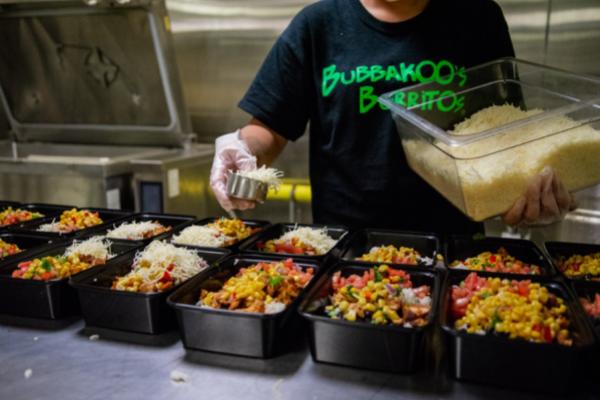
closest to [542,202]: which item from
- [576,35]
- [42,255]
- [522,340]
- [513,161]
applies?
[513,161]

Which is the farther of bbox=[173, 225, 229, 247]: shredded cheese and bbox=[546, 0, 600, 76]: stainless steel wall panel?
bbox=[546, 0, 600, 76]: stainless steel wall panel

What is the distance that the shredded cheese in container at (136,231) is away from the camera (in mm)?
2039

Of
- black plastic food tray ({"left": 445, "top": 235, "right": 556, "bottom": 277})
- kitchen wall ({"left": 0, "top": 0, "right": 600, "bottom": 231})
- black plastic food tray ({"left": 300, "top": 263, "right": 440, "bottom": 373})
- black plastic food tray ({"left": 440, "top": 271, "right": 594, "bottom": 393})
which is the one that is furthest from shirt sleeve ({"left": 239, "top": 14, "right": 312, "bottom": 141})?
kitchen wall ({"left": 0, "top": 0, "right": 600, "bottom": 231})

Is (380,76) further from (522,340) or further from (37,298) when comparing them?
(37,298)

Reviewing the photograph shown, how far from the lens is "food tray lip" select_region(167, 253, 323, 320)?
1.25 meters

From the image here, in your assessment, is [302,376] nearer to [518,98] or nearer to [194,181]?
[518,98]

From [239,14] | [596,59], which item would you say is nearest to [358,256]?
[596,59]

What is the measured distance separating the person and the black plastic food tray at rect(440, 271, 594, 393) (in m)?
1.02

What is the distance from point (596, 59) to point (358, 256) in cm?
228

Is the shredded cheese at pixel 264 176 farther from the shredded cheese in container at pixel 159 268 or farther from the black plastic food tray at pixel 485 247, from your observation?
the black plastic food tray at pixel 485 247

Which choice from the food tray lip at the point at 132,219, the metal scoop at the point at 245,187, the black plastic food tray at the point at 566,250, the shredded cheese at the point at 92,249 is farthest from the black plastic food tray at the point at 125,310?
the black plastic food tray at the point at 566,250

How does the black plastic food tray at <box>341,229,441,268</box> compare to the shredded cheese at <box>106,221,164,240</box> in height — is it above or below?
below

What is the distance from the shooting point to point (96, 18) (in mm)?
3695

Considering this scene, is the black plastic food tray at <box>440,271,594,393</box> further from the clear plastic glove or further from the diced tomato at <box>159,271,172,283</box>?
the diced tomato at <box>159,271,172,283</box>
